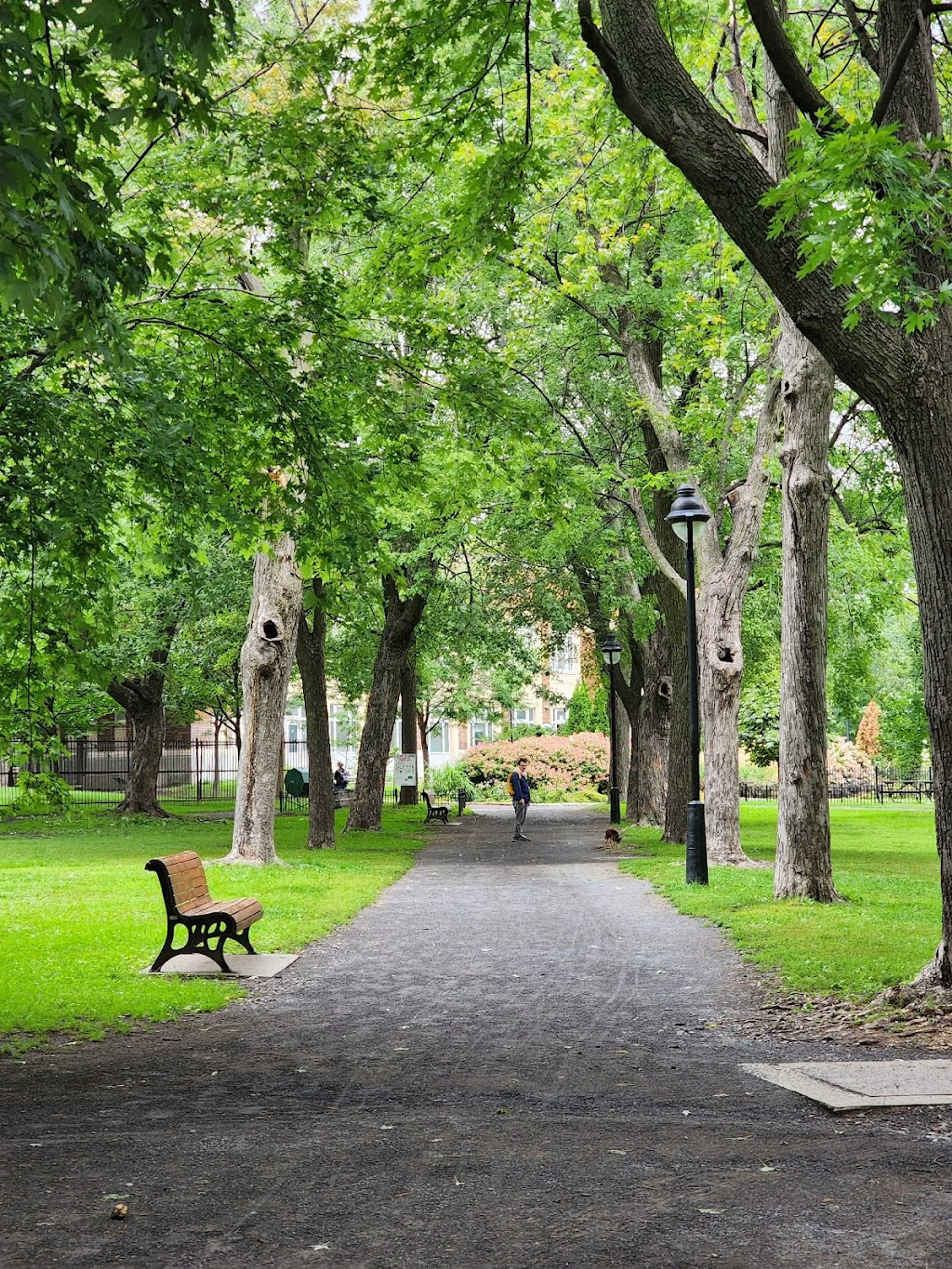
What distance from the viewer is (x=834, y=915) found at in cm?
1259

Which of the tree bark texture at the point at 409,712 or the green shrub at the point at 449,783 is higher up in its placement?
the tree bark texture at the point at 409,712

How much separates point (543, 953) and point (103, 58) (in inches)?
379

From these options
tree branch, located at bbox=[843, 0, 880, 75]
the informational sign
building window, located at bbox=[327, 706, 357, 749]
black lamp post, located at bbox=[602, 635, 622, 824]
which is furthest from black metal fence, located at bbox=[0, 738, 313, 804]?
Answer: tree branch, located at bbox=[843, 0, 880, 75]

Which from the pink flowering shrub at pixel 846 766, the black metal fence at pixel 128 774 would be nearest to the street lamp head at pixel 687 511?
the black metal fence at pixel 128 774

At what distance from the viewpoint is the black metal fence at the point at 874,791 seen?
4719cm

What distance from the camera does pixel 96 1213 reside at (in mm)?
4406

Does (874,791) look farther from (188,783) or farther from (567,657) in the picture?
(567,657)

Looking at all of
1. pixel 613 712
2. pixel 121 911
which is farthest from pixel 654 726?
pixel 121 911

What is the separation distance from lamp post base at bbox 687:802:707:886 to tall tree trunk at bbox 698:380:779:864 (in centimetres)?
201

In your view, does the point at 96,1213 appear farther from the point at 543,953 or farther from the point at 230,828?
the point at 230,828

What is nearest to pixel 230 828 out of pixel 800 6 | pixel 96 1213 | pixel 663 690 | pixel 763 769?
pixel 663 690

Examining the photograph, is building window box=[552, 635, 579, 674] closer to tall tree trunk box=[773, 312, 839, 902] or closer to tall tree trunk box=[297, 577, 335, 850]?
tall tree trunk box=[297, 577, 335, 850]

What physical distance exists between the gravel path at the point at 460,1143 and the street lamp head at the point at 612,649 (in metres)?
18.2

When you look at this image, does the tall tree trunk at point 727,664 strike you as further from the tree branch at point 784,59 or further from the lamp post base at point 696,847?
the tree branch at point 784,59
